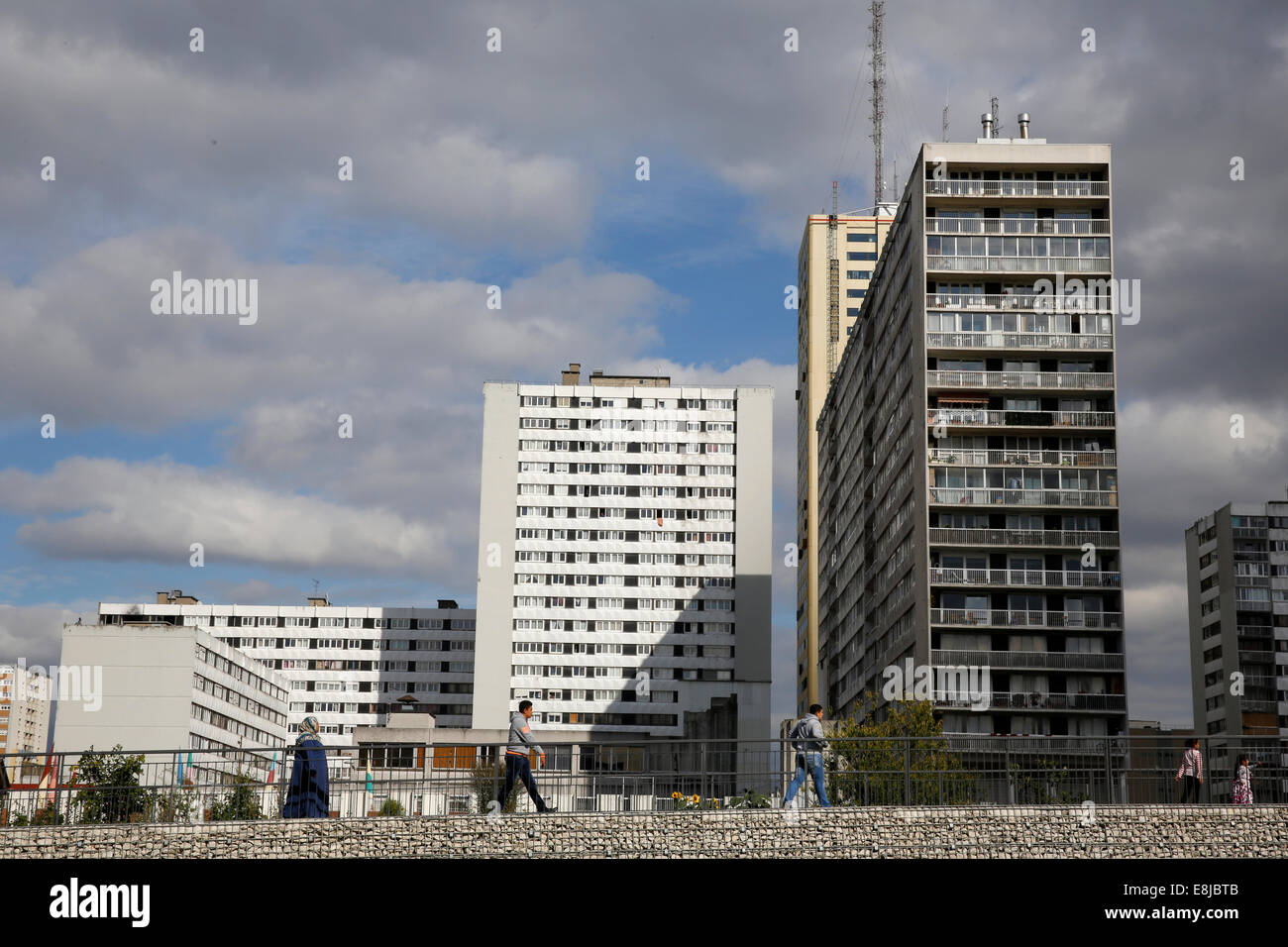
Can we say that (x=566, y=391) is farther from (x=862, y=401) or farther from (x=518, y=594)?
(x=862, y=401)

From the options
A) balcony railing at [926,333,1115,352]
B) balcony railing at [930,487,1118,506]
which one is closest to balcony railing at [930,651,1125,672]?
balcony railing at [930,487,1118,506]

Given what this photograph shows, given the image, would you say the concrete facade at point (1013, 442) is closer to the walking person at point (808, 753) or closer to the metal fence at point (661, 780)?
the metal fence at point (661, 780)

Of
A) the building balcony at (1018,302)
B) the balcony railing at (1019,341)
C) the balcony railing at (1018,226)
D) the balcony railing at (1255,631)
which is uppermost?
the balcony railing at (1018,226)

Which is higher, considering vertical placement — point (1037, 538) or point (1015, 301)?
point (1015, 301)

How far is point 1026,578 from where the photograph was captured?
74.1m

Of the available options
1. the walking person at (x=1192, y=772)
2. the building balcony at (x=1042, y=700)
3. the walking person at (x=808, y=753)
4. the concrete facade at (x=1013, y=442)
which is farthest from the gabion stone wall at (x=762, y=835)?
the building balcony at (x=1042, y=700)

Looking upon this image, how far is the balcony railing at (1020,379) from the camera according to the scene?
7525 cm

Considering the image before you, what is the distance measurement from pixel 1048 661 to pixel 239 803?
5641 centimetres

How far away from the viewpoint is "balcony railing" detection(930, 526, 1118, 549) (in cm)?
7425

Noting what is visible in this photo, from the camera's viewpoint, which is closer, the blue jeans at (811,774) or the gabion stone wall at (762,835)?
the gabion stone wall at (762,835)

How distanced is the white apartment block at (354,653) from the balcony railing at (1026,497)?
3500 inches

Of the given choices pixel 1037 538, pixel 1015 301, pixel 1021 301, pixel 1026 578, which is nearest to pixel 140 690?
pixel 1026 578

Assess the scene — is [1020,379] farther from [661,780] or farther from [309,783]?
[309,783]
